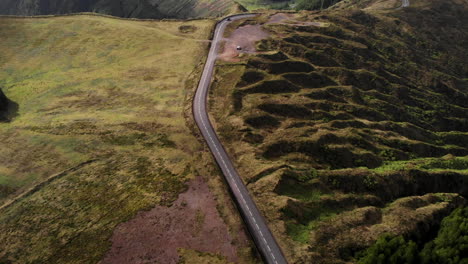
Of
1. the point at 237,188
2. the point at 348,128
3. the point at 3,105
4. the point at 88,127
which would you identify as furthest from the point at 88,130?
the point at 348,128

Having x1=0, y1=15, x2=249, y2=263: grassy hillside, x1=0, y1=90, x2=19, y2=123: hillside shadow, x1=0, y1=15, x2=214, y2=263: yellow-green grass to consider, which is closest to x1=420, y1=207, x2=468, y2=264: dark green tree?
x1=0, y1=15, x2=249, y2=263: grassy hillside

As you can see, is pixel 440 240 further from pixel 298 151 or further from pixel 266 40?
pixel 266 40

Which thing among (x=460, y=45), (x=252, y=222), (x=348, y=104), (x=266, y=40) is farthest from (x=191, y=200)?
(x=460, y=45)

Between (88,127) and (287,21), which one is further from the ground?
(287,21)

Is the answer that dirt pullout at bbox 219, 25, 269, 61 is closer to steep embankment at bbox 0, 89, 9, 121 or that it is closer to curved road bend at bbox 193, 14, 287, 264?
curved road bend at bbox 193, 14, 287, 264

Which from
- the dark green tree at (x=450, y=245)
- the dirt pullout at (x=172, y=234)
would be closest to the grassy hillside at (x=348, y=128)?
the dark green tree at (x=450, y=245)

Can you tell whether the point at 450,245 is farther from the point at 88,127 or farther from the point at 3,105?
the point at 3,105
